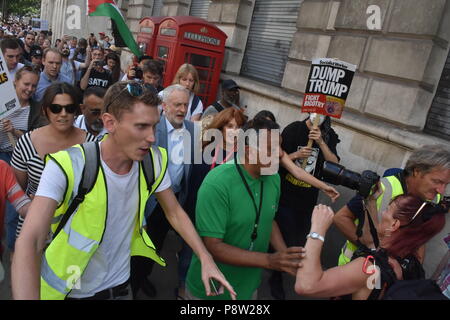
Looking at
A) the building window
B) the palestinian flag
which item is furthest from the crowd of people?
the building window

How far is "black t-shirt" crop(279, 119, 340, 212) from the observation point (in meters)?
3.55

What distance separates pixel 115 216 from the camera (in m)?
1.67

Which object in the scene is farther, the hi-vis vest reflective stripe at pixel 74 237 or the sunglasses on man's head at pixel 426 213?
the sunglasses on man's head at pixel 426 213

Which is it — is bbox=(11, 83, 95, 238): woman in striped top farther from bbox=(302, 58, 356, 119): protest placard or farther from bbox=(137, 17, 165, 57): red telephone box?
bbox=(137, 17, 165, 57): red telephone box

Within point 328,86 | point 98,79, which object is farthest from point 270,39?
point 328,86

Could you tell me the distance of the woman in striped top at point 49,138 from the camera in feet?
7.74

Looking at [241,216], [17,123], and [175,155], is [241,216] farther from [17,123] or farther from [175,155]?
[17,123]

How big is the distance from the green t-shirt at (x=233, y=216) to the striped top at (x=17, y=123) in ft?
6.79

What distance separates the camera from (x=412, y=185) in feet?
7.66

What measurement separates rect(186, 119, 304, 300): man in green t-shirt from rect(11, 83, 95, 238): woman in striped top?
1.20m

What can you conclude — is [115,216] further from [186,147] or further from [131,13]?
[131,13]

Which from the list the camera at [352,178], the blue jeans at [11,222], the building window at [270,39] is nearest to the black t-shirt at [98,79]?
the building window at [270,39]

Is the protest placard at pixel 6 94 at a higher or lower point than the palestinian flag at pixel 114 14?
lower

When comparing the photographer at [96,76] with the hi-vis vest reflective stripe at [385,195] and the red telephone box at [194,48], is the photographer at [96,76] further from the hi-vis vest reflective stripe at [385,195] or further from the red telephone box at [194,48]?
the hi-vis vest reflective stripe at [385,195]
